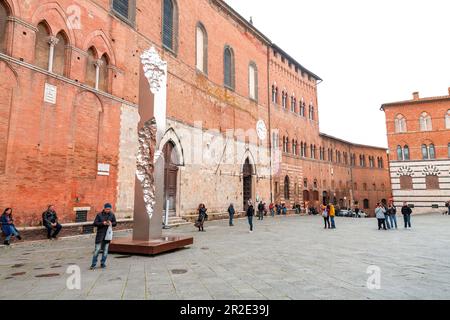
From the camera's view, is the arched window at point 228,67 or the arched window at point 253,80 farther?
the arched window at point 253,80

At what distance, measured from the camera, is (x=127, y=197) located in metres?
14.0

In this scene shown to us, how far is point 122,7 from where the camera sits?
48.8 feet

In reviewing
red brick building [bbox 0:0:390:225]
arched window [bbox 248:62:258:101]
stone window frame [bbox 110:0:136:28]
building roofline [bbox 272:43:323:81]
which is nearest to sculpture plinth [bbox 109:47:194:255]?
red brick building [bbox 0:0:390:225]

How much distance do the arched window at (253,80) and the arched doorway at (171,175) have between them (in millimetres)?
11746

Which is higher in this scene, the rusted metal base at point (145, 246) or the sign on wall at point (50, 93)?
the sign on wall at point (50, 93)

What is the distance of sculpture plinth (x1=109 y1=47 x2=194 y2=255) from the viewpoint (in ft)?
27.3

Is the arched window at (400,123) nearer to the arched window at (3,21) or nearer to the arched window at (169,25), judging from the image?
the arched window at (169,25)

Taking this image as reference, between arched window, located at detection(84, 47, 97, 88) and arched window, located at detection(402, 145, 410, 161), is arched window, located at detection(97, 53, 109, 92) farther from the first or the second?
arched window, located at detection(402, 145, 410, 161)

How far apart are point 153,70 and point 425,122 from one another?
3254cm

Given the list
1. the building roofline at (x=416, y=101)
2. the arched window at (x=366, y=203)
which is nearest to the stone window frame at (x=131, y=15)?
the building roofline at (x=416, y=101)

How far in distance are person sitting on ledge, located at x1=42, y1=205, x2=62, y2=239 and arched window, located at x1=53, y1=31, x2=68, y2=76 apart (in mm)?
5390

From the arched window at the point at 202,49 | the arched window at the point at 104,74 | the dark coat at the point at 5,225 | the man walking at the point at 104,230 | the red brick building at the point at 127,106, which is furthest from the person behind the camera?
the arched window at the point at 202,49

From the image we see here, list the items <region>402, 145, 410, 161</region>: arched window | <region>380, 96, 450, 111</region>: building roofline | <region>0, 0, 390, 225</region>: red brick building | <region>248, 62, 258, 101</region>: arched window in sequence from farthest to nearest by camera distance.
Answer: <region>402, 145, 410, 161</region>: arched window
<region>380, 96, 450, 111</region>: building roofline
<region>248, 62, 258, 101</region>: arched window
<region>0, 0, 390, 225</region>: red brick building

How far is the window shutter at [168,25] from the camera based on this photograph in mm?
17750
